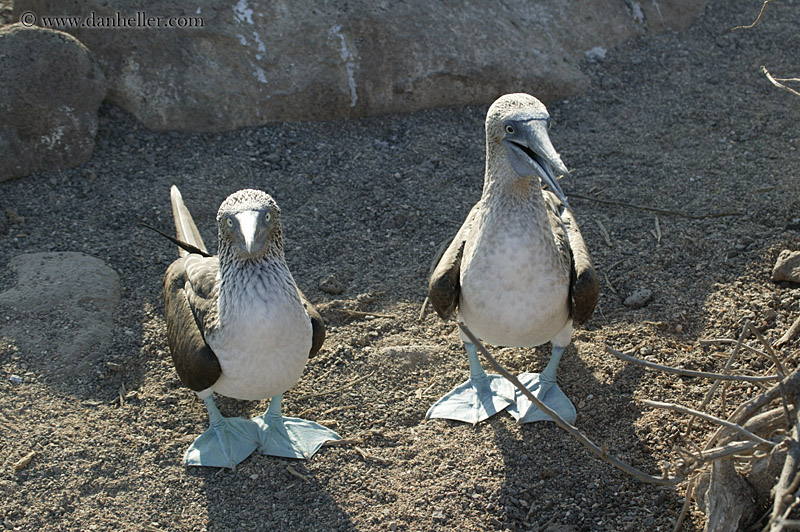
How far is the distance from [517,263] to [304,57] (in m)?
3.55

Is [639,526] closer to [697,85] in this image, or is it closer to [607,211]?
[607,211]

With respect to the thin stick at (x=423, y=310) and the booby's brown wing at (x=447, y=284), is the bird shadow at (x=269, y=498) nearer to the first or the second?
the booby's brown wing at (x=447, y=284)

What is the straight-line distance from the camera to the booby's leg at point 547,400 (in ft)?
13.2

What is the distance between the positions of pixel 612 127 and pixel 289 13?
9.74 feet

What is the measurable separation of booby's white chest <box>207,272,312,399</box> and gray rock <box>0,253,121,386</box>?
1.17 meters

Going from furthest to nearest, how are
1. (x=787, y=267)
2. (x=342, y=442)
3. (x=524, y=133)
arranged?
(x=787, y=267), (x=342, y=442), (x=524, y=133)

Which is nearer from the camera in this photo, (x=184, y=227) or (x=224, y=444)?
(x=224, y=444)

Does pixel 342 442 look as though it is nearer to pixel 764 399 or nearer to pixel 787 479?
pixel 764 399

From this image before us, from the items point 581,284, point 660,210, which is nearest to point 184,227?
point 581,284

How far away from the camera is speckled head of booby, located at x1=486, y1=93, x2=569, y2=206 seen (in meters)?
3.47

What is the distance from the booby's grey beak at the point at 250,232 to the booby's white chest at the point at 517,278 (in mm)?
1097

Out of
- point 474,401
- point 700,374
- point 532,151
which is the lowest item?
point 474,401

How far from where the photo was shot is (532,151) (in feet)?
11.9

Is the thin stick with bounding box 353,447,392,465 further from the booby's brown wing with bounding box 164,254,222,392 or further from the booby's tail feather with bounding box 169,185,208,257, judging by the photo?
the booby's tail feather with bounding box 169,185,208,257
